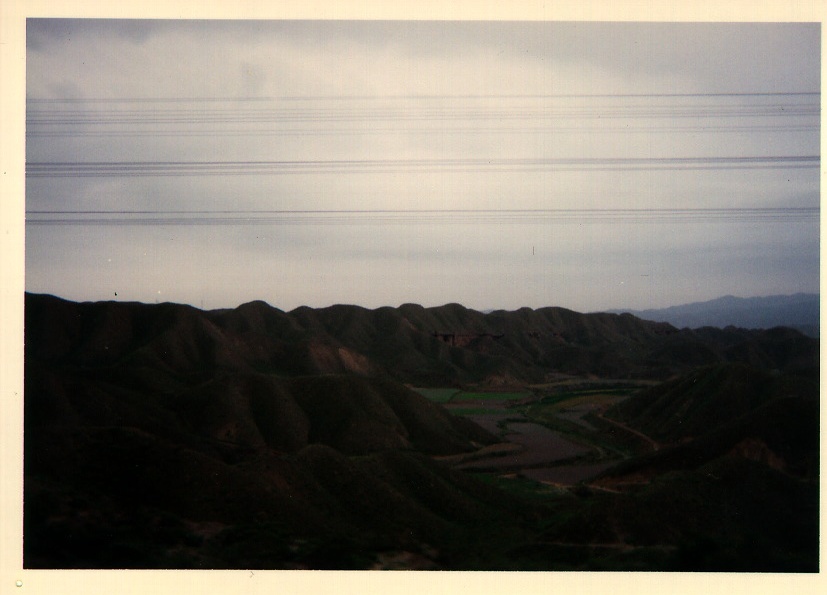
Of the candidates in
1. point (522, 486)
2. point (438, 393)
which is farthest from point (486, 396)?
point (522, 486)

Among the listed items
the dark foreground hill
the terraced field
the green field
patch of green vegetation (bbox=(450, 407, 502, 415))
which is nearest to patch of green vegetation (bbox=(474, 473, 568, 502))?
the dark foreground hill

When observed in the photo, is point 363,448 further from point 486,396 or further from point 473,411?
point 486,396

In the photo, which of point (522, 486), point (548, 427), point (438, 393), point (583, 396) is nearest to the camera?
point (522, 486)

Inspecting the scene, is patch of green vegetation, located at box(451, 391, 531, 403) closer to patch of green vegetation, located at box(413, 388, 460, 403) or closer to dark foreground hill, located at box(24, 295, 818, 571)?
patch of green vegetation, located at box(413, 388, 460, 403)

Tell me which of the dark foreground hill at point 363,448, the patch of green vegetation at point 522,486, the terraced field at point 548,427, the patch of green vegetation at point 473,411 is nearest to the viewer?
the dark foreground hill at point 363,448

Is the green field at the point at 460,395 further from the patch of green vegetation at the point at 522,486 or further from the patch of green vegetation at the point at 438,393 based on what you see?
the patch of green vegetation at the point at 522,486

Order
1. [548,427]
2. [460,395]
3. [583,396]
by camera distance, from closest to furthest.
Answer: [548,427] < [583,396] < [460,395]

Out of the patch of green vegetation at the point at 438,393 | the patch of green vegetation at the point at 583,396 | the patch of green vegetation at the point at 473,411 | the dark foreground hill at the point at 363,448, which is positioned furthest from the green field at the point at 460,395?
the patch of green vegetation at the point at 583,396

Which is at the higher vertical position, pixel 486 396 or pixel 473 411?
pixel 486 396

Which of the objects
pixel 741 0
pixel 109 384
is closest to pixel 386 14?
pixel 741 0

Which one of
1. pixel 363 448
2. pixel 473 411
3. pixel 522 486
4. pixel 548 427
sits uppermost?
pixel 473 411
